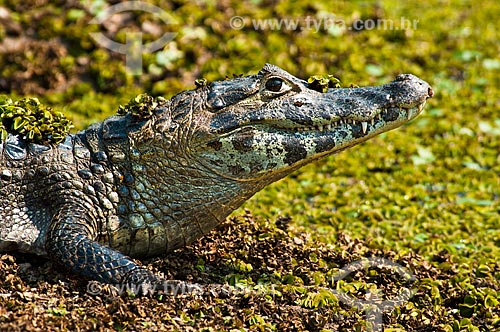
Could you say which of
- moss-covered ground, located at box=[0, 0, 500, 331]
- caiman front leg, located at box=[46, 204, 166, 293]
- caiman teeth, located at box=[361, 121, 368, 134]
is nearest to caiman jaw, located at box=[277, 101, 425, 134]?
caiman teeth, located at box=[361, 121, 368, 134]

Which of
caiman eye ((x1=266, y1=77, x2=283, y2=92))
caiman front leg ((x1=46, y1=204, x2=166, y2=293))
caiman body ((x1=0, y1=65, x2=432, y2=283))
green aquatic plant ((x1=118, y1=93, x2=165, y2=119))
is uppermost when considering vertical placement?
caiman eye ((x1=266, y1=77, x2=283, y2=92))

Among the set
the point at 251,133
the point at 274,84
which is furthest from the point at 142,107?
the point at 274,84

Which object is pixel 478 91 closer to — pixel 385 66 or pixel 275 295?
pixel 385 66

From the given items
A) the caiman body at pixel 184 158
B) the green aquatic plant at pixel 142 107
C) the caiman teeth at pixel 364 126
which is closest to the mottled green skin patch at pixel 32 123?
the caiman body at pixel 184 158

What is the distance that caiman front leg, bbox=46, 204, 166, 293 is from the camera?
455 cm

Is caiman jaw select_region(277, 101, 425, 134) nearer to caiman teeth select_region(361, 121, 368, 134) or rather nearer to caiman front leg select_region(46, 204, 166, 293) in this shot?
caiman teeth select_region(361, 121, 368, 134)

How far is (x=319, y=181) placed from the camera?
761 centimetres

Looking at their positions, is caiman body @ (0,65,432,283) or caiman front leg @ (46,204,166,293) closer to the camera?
→ caiman front leg @ (46,204,166,293)

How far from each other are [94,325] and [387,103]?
88.8 inches

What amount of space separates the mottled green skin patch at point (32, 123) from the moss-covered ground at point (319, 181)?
0.80m

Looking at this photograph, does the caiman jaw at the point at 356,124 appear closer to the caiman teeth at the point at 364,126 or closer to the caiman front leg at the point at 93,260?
the caiman teeth at the point at 364,126

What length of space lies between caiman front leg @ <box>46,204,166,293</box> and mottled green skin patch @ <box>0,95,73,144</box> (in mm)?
675

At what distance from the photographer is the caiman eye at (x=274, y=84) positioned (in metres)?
5.05

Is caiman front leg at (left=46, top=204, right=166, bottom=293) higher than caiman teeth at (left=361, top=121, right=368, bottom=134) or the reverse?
the reverse
